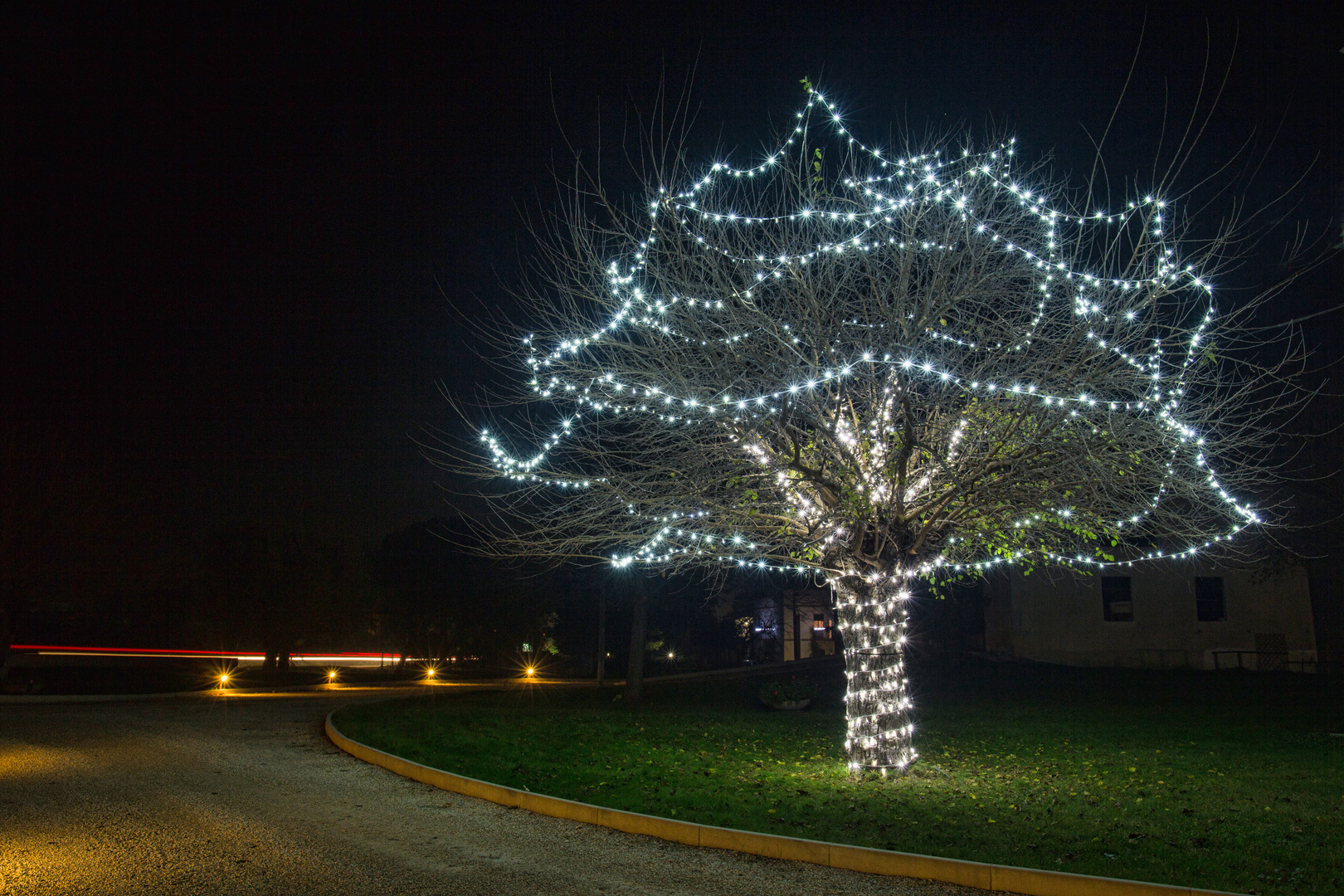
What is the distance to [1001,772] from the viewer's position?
9852mm

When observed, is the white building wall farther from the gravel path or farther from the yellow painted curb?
the gravel path

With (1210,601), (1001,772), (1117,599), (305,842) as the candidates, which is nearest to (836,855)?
(305,842)

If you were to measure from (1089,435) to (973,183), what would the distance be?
294 cm

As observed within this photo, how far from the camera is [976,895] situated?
18.4ft

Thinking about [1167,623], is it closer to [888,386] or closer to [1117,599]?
[1117,599]

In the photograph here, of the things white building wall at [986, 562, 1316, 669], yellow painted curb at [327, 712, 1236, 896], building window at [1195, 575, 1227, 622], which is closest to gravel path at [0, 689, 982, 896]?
yellow painted curb at [327, 712, 1236, 896]

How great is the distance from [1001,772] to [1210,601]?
74.8ft

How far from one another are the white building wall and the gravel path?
2374 centimetres

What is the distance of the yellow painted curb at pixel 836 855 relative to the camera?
214 inches

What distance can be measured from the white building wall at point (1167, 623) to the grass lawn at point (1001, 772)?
327 inches

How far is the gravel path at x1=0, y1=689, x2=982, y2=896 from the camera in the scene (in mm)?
5672

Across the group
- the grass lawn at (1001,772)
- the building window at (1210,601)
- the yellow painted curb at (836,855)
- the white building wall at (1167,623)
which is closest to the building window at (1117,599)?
the white building wall at (1167,623)

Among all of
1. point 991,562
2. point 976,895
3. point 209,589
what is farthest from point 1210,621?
point 209,589

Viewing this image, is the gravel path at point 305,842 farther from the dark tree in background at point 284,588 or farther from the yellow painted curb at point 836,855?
the dark tree in background at point 284,588
